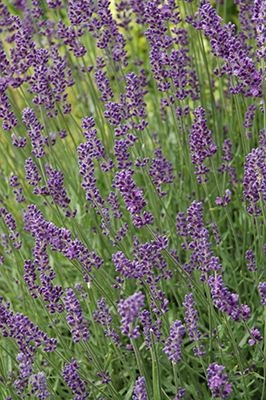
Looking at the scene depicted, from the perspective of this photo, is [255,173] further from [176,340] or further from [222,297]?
[176,340]

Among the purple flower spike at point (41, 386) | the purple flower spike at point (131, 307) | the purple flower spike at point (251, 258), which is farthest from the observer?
the purple flower spike at point (251, 258)

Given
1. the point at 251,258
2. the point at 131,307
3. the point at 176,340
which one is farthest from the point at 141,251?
the point at 251,258

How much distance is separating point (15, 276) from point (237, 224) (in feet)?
5.89

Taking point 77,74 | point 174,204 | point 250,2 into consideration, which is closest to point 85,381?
point 174,204

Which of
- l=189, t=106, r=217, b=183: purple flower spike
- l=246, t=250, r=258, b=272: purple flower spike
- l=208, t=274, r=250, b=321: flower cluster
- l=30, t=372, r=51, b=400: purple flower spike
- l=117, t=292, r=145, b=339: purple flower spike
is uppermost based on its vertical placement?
l=189, t=106, r=217, b=183: purple flower spike

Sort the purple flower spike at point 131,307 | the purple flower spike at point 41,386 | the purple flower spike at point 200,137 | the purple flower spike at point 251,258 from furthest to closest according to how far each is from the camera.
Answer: the purple flower spike at point 251,258, the purple flower spike at point 200,137, the purple flower spike at point 41,386, the purple flower spike at point 131,307


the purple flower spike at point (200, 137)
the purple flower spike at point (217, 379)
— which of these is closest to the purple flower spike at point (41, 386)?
the purple flower spike at point (217, 379)

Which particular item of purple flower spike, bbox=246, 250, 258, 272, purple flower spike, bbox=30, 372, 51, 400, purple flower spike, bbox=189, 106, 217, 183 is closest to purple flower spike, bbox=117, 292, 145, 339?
purple flower spike, bbox=30, 372, 51, 400

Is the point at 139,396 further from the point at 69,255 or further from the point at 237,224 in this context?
the point at 237,224

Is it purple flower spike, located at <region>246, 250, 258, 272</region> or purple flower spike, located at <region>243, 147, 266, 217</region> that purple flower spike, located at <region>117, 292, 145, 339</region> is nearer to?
purple flower spike, located at <region>243, 147, 266, 217</region>

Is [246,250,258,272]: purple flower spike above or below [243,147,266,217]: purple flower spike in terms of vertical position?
below

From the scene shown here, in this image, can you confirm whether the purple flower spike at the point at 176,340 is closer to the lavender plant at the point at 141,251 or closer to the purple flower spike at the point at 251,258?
the lavender plant at the point at 141,251

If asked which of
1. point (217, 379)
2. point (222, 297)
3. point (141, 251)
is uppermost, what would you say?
point (141, 251)

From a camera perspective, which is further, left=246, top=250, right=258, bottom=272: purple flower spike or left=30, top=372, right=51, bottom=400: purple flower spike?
left=246, top=250, right=258, bottom=272: purple flower spike
